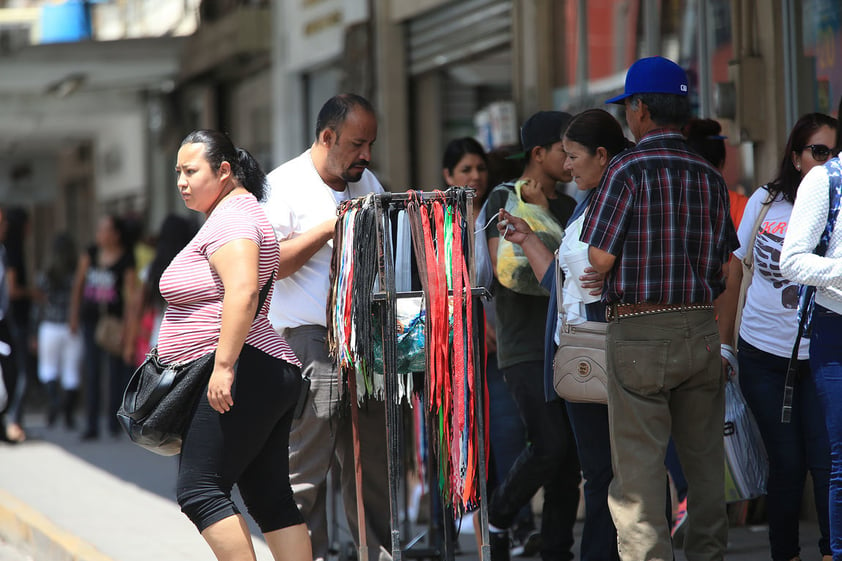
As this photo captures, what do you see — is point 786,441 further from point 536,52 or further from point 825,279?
point 536,52

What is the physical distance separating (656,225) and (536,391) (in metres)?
1.25

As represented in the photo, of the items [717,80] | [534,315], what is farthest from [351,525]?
[717,80]

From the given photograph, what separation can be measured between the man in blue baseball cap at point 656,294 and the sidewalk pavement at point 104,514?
61.5 inches

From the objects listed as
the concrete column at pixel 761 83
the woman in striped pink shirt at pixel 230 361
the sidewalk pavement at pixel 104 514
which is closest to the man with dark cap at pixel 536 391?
the sidewalk pavement at pixel 104 514

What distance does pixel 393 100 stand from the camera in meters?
11.4

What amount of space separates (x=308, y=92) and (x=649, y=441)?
9.76 meters

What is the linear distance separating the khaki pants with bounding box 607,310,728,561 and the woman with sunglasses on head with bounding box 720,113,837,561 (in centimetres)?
68

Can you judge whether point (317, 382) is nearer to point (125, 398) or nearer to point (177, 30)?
point (125, 398)

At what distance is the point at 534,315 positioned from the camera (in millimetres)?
5664

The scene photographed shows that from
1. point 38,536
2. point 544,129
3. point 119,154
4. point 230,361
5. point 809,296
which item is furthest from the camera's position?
point 119,154

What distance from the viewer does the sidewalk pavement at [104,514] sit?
6.44m

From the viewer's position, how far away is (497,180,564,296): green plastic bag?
5.53m

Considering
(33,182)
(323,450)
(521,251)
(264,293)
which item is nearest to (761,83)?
(521,251)

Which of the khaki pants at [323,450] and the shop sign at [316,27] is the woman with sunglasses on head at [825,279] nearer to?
the khaki pants at [323,450]
